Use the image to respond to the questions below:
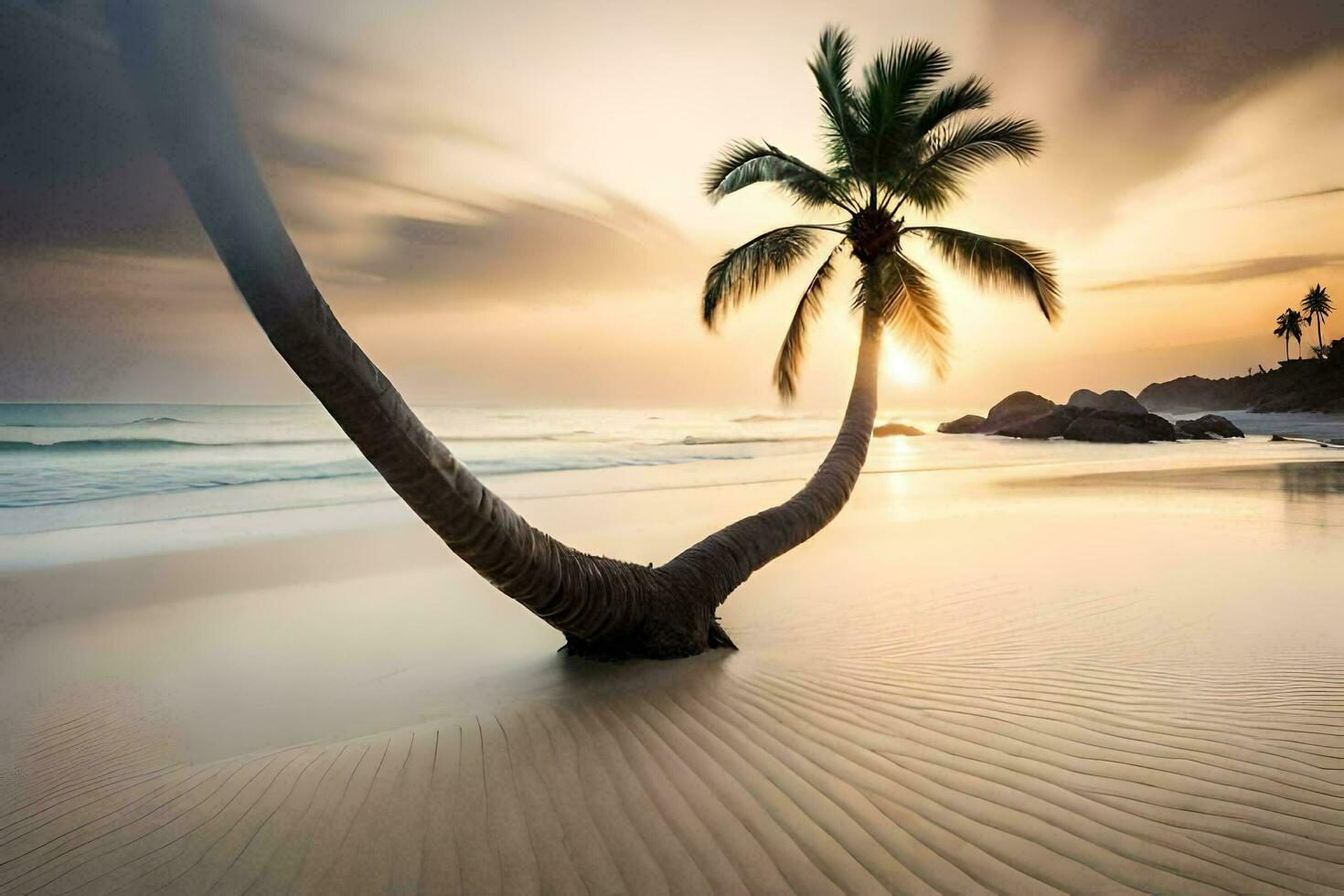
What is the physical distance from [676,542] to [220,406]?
35.1 m

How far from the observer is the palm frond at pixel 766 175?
33.1 feet

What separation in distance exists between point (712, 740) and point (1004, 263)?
8.56m

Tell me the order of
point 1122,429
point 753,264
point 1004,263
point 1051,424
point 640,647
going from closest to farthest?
point 640,647 < point 1004,263 < point 753,264 < point 1122,429 < point 1051,424

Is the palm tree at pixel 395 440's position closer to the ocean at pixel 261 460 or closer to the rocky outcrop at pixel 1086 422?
the ocean at pixel 261 460

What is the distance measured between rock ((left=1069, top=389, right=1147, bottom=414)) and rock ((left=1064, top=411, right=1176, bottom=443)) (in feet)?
10.8

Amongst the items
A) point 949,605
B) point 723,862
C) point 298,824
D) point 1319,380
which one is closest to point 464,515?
point 298,824

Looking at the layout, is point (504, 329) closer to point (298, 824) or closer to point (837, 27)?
point (837, 27)

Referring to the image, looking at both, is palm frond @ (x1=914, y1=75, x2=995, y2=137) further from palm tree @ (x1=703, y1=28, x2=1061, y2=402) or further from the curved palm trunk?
the curved palm trunk

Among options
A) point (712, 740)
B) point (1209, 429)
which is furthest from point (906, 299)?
point (1209, 429)

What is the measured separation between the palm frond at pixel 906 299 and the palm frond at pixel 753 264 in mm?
1219

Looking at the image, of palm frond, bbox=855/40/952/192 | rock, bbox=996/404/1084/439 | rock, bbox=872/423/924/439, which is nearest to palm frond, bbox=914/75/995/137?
palm frond, bbox=855/40/952/192

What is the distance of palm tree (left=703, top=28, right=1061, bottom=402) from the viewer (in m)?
9.14

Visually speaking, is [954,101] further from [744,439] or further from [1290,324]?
[1290,324]

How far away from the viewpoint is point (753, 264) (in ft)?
33.7
